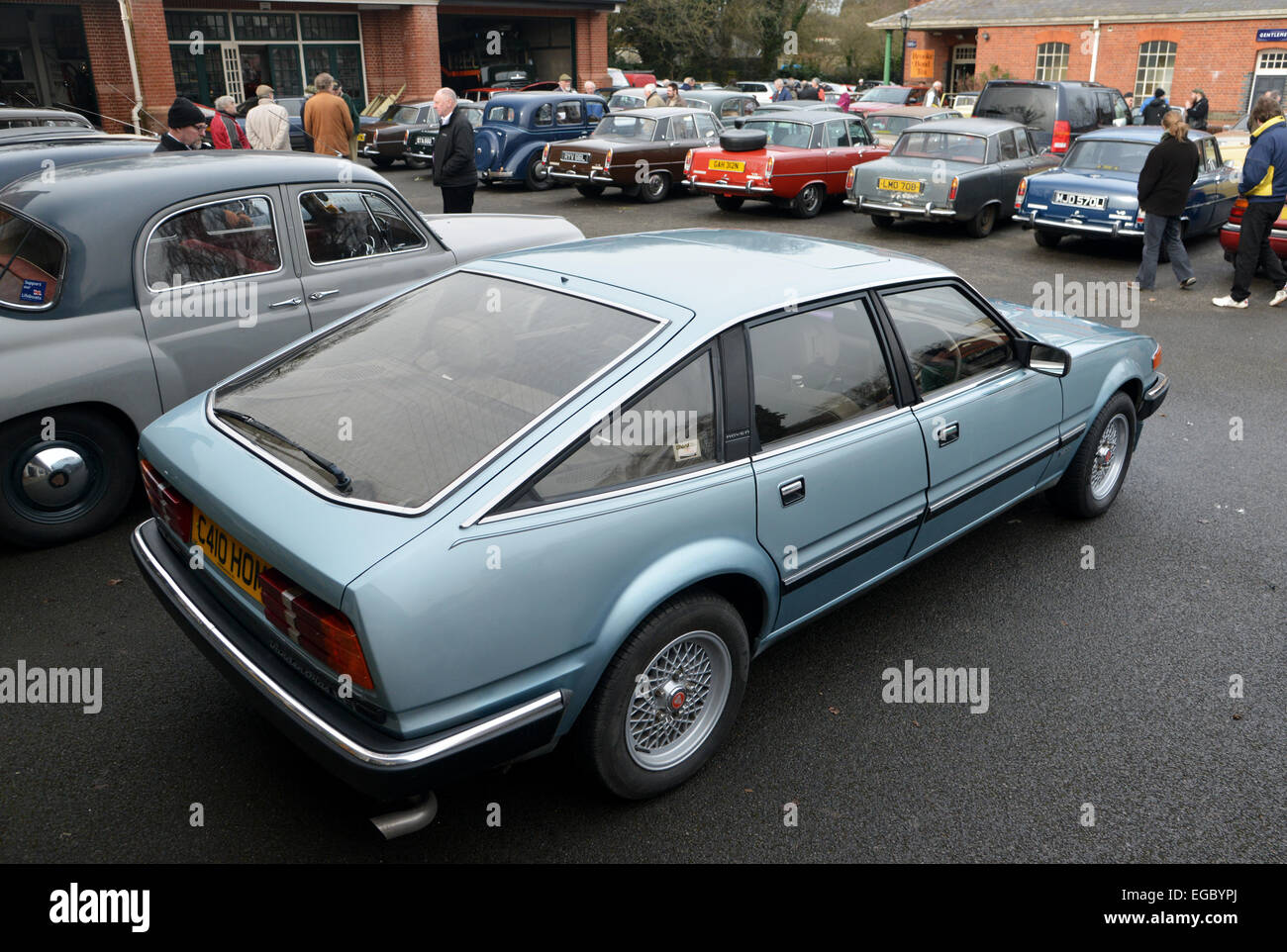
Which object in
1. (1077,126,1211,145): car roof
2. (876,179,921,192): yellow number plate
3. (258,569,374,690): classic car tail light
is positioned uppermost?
(1077,126,1211,145): car roof

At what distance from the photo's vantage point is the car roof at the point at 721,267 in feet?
10.6

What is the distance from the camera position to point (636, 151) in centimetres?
1545

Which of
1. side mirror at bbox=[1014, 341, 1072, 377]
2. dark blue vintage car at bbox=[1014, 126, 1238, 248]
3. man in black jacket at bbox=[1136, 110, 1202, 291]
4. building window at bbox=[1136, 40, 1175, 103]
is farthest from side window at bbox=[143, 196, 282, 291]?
building window at bbox=[1136, 40, 1175, 103]

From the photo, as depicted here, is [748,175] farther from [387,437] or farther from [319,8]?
[319,8]

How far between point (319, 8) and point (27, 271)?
28.1 metres

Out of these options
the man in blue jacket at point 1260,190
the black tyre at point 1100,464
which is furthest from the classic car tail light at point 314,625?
the man in blue jacket at point 1260,190

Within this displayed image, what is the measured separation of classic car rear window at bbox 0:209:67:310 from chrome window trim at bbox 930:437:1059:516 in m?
4.02

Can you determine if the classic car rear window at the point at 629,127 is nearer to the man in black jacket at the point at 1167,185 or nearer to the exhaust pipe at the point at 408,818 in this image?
the man in black jacket at the point at 1167,185

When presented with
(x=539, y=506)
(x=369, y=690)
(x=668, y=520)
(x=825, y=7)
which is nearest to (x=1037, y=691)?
(x=668, y=520)

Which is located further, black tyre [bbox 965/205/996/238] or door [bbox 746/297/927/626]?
black tyre [bbox 965/205/996/238]

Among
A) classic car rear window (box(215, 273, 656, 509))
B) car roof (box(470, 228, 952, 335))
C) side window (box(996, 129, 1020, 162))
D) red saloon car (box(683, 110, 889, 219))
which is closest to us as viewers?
classic car rear window (box(215, 273, 656, 509))

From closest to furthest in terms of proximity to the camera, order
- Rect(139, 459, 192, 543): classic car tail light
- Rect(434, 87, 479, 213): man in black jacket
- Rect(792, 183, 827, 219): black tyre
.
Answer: Rect(139, 459, 192, 543): classic car tail light < Rect(434, 87, 479, 213): man in black jacket < Rect(792, 183, 827, 219): black tyre

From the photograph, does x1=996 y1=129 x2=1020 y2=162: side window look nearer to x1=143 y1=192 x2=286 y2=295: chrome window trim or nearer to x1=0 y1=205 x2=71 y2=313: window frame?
x1=143 y1=192 x2=286 y2=295: chrome window trim

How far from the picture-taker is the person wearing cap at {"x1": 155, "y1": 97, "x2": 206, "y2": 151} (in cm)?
820
